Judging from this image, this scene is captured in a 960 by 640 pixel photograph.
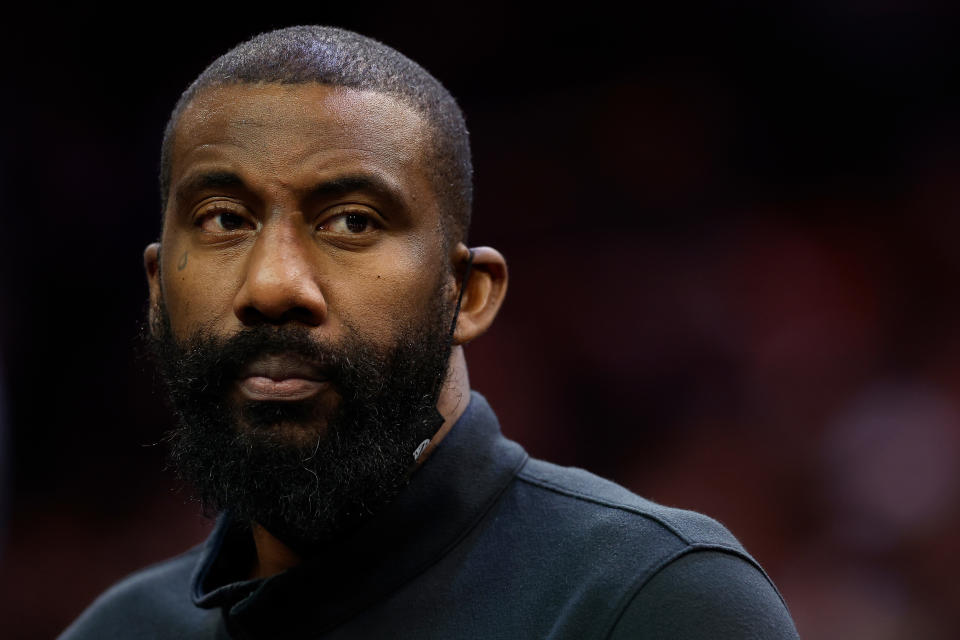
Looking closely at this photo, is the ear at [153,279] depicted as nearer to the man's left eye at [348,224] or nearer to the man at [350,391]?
the man at [350,391]

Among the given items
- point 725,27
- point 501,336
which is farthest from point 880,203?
point 501,336

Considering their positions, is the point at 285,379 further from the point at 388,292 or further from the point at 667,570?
the point at 667,570

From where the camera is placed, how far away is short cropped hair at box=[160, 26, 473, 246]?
5.64ft

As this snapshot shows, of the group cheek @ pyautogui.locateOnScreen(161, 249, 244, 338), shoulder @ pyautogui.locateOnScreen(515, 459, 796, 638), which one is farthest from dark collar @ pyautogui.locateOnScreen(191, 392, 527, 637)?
cheek @ pyautogui.locateOnScreen(161, 249, 244, 338)

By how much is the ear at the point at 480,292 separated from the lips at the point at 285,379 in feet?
0.94

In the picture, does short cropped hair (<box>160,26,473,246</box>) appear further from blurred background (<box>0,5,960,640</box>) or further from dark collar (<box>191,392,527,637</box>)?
blurred background (<box>0,5,960,640</box>)

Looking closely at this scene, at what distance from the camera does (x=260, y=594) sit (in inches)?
65.8

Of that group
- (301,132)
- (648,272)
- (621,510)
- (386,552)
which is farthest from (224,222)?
(648,272)

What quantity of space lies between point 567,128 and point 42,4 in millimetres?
1789

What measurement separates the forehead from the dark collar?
0.42 metres

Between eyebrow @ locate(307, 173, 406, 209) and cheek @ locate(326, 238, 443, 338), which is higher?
eyebrow @ locate(307, 173, 406, 209)

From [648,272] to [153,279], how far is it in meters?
2.46

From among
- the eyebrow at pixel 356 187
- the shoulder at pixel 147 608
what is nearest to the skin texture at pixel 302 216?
the eyebrow at pixel 356 187

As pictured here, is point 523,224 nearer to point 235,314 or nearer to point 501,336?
point 501,336
